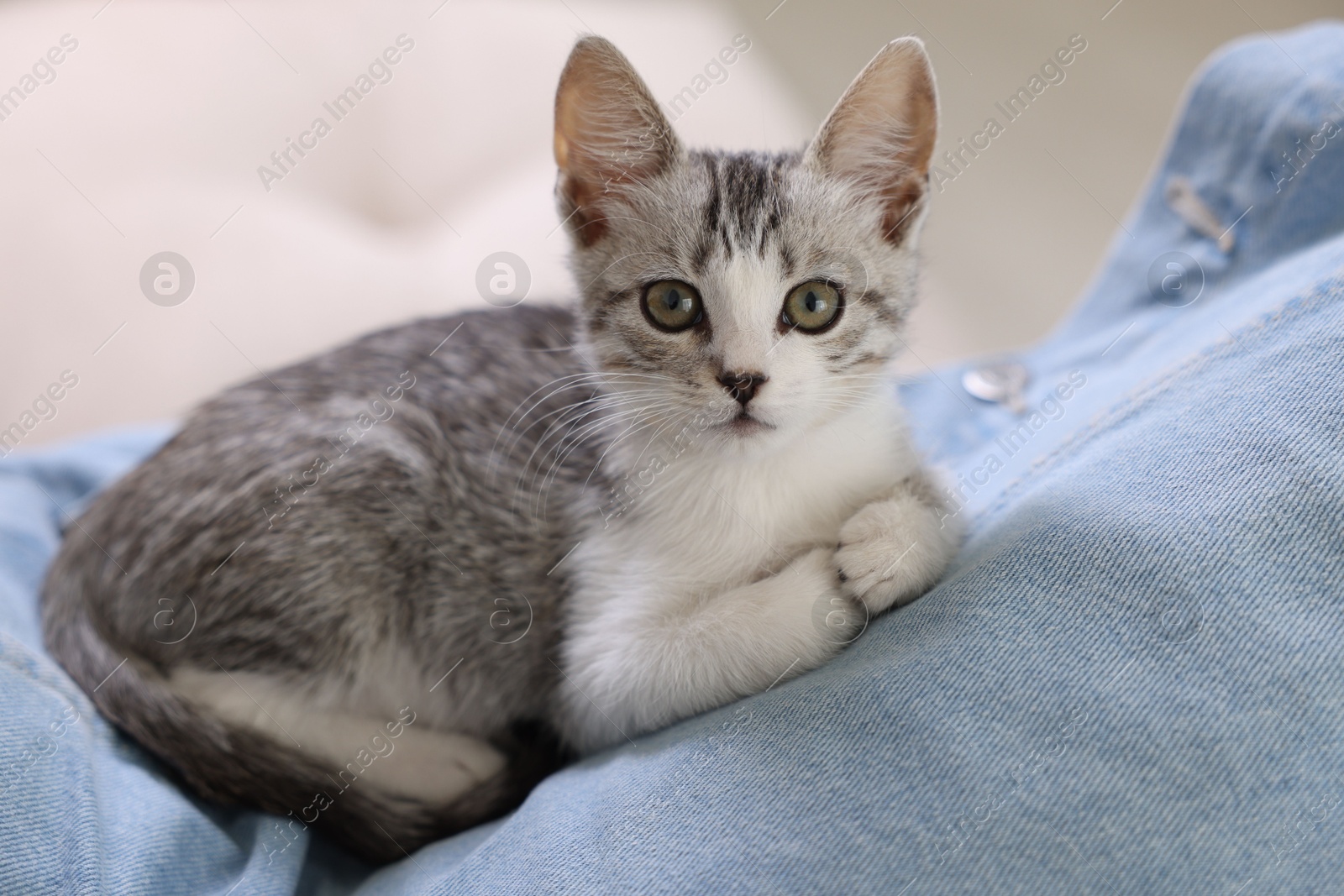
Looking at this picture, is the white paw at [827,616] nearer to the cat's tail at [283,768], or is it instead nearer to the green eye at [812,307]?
the green eye at [812,307]

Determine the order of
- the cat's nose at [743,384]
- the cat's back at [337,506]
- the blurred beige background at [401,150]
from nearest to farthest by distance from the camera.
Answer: the cat's nose at [743,384] → the cat's back at [337,506] → the blurred beige background at [401,150]

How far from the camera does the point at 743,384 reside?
1.00m

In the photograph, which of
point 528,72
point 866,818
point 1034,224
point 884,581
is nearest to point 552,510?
point 884,581

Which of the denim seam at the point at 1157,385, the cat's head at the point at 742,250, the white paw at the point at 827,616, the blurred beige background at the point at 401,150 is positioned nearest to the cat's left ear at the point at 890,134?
the cat's head at the point at 742,250

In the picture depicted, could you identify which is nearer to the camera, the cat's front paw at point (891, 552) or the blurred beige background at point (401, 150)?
the cat's front paw at point (891, 552)

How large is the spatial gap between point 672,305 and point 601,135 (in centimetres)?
29

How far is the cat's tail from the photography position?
1.20 m

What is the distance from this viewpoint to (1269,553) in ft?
2.93

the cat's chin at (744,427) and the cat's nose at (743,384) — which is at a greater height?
the cat's nose at (743,384)

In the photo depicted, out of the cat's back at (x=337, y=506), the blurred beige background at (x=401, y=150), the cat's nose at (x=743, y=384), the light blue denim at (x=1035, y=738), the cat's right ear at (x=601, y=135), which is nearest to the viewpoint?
the light blue denim at (x=1035, y=738)

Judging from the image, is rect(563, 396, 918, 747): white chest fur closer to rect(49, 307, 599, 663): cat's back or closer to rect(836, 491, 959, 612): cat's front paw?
rect(836, 491, 959, 612): cat's front paw

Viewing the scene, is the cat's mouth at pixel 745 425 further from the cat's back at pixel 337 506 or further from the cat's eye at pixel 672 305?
the cat's back at pixel 337 506

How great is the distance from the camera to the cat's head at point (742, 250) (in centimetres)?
105

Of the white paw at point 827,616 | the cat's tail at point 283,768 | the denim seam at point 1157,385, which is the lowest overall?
the denim seam at point 1157,385
